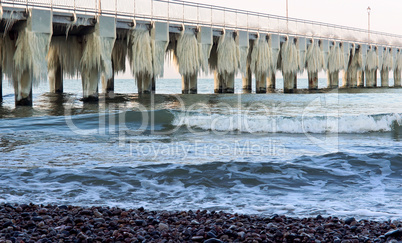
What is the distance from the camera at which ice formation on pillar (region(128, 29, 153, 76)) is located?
17453 mm

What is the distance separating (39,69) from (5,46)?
2.04 metres

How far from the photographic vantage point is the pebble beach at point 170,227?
3393 millimetres

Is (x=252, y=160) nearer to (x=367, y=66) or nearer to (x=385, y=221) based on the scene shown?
(x=385, y=221)

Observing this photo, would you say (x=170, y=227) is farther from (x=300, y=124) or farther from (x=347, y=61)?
(x=347, y=61)

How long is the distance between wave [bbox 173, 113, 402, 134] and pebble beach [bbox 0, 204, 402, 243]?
7.52m

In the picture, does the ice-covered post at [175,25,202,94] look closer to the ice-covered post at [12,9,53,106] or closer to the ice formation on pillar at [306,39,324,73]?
the ice-covered post at [12,9,53,106]

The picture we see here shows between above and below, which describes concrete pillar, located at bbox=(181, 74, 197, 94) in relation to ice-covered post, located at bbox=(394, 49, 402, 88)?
below

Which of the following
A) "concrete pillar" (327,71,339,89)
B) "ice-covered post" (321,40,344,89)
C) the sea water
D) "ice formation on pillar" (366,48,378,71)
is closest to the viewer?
the sea water

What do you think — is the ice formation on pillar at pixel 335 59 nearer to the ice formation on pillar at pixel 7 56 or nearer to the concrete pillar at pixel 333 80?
the concrete pillar at pixel 333 80

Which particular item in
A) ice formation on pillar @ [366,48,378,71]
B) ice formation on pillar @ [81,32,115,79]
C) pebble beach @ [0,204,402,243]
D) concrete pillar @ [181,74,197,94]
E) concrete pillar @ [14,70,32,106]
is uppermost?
ice formation on pillar @ [366,48,378,71]

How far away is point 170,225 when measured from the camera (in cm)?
375

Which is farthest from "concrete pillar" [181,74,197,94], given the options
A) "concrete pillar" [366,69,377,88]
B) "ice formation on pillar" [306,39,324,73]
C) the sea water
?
"concrete pillar" [366,69,377,88]

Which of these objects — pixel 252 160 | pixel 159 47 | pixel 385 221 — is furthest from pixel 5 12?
pixel 385 221

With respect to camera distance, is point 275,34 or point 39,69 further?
point 275,34
